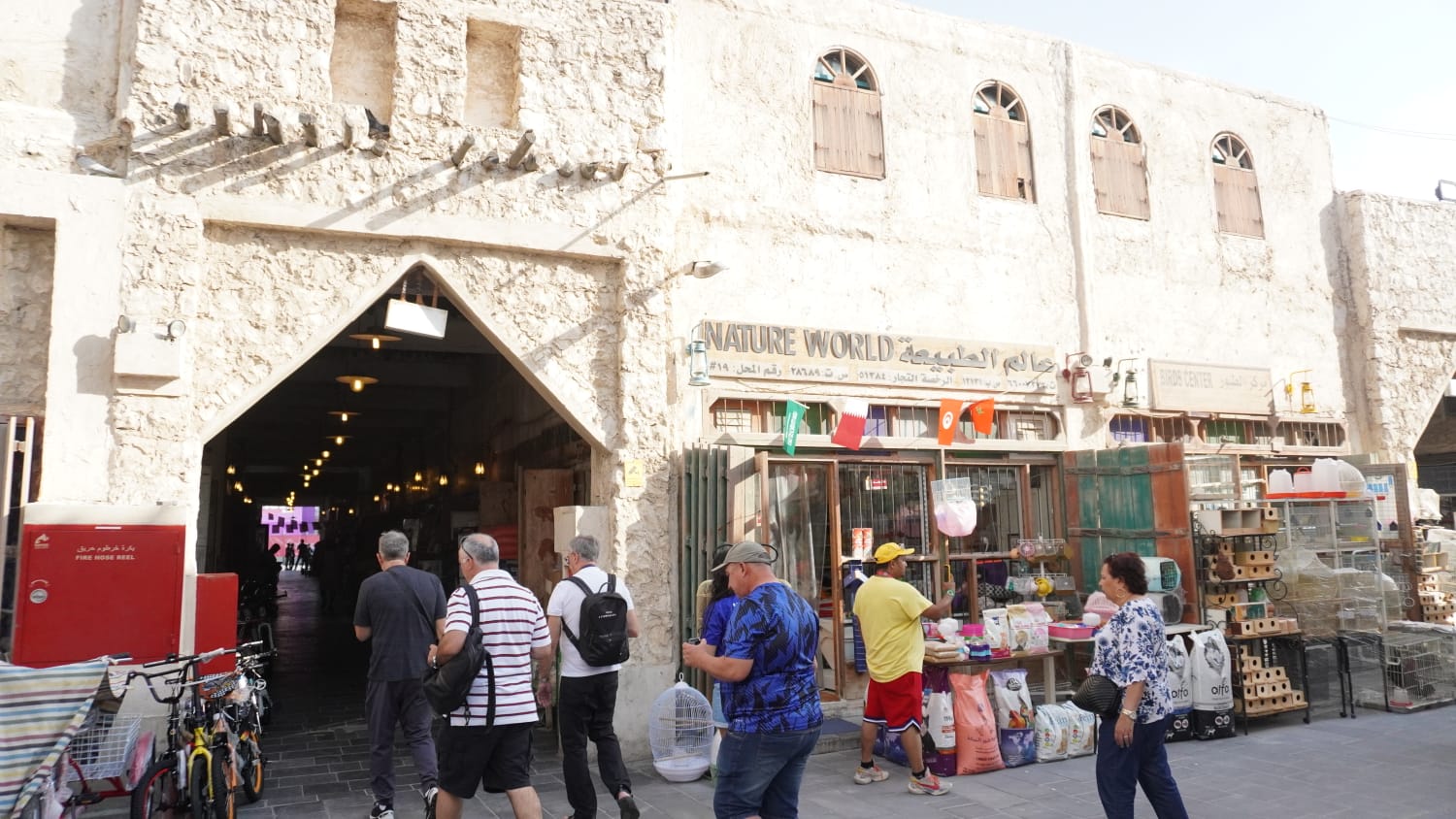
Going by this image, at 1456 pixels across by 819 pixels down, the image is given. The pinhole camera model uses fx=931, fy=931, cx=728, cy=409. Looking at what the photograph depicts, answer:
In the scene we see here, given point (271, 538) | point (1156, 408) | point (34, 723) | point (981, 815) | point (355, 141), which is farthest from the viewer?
point (271, 538)

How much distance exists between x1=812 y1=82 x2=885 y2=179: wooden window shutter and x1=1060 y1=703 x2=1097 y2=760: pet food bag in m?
5.77

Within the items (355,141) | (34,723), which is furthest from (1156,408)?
(34,723)

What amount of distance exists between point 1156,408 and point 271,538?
38.6 m

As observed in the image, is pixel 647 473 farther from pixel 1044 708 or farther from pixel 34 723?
pixel 34 723

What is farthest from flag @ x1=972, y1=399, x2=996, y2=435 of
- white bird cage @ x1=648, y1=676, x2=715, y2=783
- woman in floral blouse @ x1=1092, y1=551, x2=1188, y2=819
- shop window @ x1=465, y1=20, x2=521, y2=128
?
shop window @ x1=465, y1=20, x2=521, y2=128

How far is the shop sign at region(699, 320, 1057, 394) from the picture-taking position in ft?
29.8

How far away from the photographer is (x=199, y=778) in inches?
221

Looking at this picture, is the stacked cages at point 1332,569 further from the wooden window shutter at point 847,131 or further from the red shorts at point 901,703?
the wooden window shutter at point 847,131

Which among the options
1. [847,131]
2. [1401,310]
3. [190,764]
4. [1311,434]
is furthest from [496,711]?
[1401,310]

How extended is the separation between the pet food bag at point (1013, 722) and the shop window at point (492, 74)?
6.54m

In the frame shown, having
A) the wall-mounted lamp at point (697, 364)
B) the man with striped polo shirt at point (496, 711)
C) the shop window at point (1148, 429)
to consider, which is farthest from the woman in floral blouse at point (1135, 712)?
the shop window at point (1148, 429)

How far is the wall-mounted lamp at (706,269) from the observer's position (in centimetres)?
874

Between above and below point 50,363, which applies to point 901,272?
above

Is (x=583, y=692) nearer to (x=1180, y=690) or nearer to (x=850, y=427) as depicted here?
(x=850, y=427)
